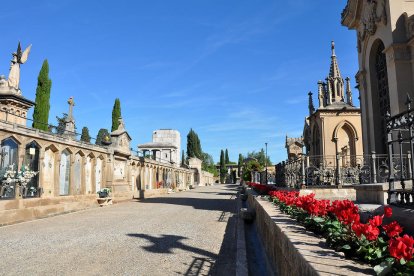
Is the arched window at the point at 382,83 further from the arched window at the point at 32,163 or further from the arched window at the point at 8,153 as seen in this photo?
the arched window at the point at 8,153

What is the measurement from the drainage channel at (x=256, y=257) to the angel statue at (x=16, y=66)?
53.8 feet

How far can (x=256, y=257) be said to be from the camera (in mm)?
7621

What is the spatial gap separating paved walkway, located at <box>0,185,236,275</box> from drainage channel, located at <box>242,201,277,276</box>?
49 cm

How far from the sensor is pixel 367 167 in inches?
Result: 515

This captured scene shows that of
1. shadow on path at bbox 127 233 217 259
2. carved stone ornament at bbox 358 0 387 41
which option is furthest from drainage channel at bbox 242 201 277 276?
carved stone ornament at bbox 358 0 387 41

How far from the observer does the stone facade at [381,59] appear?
13758mm

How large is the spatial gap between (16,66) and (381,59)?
20.4m

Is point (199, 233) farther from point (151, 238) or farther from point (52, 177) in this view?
point (52, 177)

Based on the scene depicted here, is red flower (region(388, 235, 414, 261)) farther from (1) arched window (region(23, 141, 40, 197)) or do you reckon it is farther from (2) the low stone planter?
(1) arched window (region(23, 141, 40, 197))

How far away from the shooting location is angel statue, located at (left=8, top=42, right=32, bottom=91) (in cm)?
1930

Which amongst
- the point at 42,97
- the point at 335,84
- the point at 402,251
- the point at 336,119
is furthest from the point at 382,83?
the point at 42,97

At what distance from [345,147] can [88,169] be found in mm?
17539

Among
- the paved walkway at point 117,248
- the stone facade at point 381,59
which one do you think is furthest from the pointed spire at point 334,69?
the paved walkway at point 117,248

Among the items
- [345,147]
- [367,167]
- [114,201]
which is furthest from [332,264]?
[345,147]
